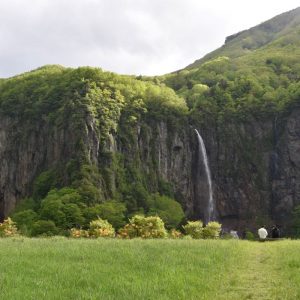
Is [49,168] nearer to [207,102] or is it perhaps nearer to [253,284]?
[207,102]

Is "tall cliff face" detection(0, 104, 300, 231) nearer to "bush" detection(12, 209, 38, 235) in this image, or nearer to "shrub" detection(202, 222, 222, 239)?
"bush" detection(12, 209, 38, 235)

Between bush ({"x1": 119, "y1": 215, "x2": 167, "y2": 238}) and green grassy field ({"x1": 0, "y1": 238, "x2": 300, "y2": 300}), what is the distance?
31.4 metres

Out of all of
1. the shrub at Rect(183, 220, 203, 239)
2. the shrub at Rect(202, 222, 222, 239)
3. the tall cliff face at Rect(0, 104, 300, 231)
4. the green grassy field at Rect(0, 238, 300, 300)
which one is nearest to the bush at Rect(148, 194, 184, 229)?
the tall cliff face at Rect(0, 104, 300, 231)

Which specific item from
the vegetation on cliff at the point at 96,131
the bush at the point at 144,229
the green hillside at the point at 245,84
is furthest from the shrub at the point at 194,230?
the green hillside at the point at 245,84

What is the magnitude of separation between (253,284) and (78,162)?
73.3m

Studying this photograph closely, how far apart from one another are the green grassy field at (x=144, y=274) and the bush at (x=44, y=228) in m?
47.2

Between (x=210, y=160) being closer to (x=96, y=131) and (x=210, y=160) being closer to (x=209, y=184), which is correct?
(x=209, y=184)

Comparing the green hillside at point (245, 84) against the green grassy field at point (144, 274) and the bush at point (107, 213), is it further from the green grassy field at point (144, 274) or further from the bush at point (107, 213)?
the green grassy field at point (144, 274)

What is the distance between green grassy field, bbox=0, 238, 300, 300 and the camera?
15.8 m

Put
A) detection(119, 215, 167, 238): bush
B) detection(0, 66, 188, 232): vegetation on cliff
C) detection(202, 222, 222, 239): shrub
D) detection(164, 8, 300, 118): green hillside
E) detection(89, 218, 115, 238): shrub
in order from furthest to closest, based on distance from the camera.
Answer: detection(164, 8, 300, 118): green hillside → detection(0, 66, 188, 232): vegetation on cliff → detection(202, 222, 222, 239): shrub → detection(119, 215, 167, 238): bush → detection(89, 218, 115, 238): shrub

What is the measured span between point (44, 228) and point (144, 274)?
183ft

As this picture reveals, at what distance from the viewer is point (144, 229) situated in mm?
60500

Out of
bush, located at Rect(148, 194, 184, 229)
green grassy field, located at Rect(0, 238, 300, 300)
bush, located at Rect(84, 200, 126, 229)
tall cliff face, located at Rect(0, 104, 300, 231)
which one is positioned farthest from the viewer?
tall cliff face, located at Rect(0, 104, 300, 231)

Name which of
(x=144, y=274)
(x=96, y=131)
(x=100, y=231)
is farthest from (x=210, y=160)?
(x=144, y=274)
